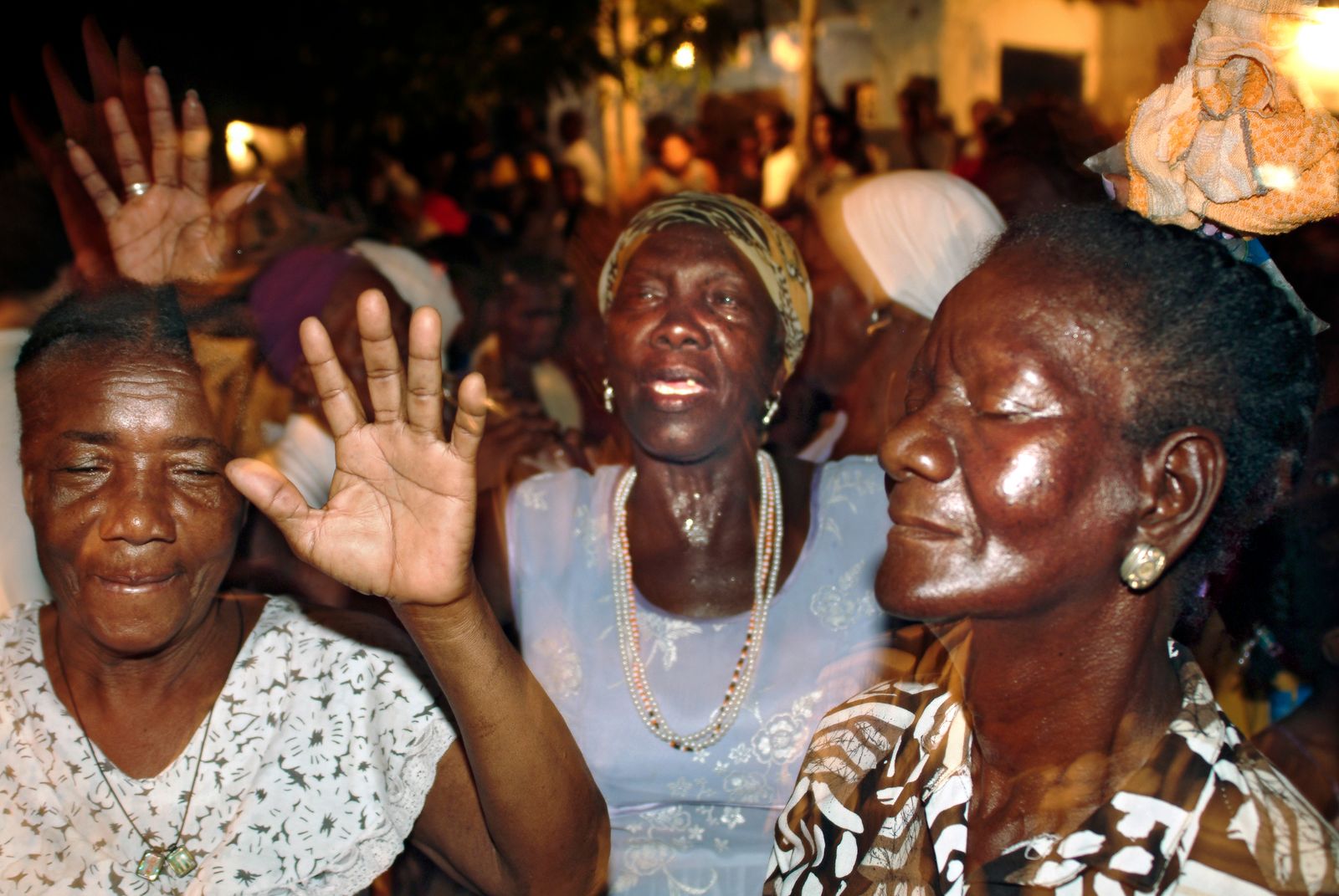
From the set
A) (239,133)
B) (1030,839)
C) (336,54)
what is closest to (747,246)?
(1030,839)

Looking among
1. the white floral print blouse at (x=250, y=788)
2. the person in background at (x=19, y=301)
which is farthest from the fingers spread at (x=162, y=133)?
the white floral print blouse at (x=250, y=788)

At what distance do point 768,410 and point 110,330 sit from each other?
5.10ft

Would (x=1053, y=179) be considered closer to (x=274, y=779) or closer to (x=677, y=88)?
(x=274, y=779)

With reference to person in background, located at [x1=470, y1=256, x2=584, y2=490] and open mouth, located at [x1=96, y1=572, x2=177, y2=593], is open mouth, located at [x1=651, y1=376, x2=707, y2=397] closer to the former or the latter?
open mouth, located at [x1=96, y1=572, x2=177, y2=593]

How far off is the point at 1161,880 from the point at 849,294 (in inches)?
101

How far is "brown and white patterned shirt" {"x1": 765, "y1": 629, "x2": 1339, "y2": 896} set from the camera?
4.66 feet

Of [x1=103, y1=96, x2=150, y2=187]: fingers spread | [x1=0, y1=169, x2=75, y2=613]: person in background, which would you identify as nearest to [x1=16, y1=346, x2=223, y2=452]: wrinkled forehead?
[x1=0, y1=169, x2=75, y2=613]: person in background

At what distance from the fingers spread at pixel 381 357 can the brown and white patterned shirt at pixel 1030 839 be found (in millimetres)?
934

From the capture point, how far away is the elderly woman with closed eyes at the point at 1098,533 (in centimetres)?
147

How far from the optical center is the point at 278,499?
1740 mm

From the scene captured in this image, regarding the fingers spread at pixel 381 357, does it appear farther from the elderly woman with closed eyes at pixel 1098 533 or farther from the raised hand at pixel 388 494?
the elderly woman with closed eyes at pixel 1098 533

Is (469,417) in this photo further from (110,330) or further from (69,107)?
(69,107)

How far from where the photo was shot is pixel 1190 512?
58.2 inches

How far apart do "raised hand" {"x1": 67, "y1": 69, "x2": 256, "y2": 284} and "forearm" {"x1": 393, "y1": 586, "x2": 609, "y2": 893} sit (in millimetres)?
1438
